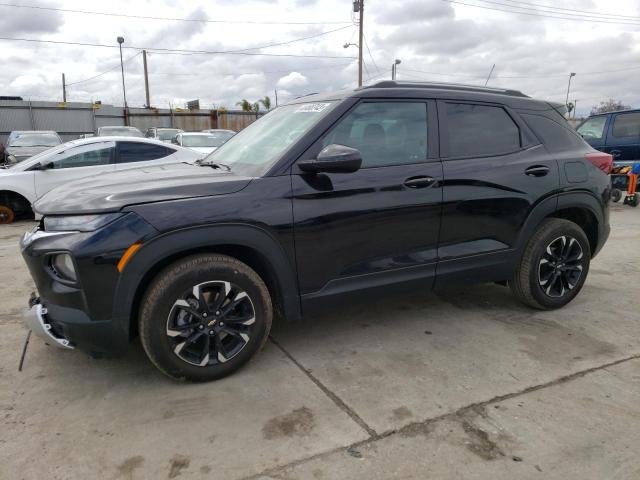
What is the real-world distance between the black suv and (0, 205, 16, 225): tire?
649 cm

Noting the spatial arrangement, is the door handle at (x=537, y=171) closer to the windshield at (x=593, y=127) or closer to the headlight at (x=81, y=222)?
the headlight at (x=81, y=222)

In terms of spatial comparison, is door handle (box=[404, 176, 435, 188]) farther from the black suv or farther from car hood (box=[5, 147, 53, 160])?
car hood (box=[5, 147, 53, 160])

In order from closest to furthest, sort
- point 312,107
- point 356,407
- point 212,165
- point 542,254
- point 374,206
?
point 356,407 < point 374,206 < point 312,107 < point 212,165 < point 542,254

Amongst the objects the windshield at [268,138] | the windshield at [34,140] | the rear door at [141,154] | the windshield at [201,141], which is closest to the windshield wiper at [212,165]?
the windshield at [268,138]

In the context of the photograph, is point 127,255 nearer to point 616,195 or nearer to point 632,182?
point 632,182

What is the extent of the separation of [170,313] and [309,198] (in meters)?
1.07

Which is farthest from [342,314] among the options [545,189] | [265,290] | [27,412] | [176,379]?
[27,412]

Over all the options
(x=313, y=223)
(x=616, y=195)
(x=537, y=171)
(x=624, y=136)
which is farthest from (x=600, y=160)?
(x=624, y=136)

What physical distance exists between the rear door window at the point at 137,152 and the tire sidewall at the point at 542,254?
6.68 metres

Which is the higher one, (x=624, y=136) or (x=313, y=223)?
(x=624, y=136)

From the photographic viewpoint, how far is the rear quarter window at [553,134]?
3994mm

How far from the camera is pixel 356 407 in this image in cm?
277

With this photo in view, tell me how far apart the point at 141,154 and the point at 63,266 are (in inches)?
247

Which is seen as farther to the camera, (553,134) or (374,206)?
(553,134)
